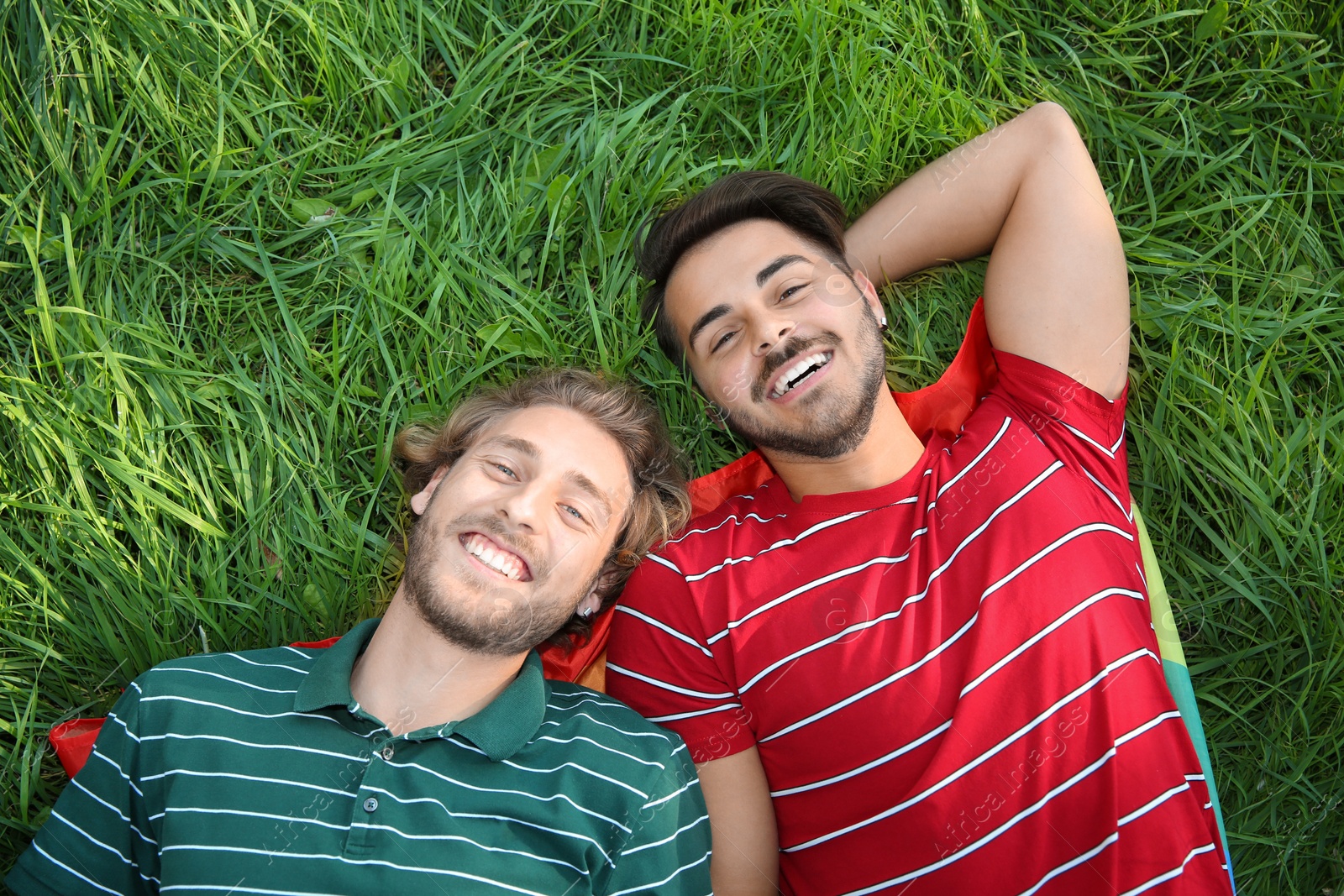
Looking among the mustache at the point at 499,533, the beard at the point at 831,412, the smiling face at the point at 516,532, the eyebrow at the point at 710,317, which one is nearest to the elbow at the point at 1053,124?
the beard at the point at 831,412

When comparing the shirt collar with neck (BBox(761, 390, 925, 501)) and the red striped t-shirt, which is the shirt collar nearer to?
the red striped t-shirt

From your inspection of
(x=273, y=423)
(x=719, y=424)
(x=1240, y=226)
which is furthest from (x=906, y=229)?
(x=273, y=423)

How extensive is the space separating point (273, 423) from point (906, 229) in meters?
2.19

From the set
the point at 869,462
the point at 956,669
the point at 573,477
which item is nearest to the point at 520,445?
the point at 573,477

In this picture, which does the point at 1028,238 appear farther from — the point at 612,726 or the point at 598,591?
the point at 612,726

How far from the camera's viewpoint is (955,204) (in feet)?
9.36

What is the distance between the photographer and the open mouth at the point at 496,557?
89.0 inches

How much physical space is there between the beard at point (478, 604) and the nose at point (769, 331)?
90cm

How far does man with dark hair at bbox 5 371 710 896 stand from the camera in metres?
2.01

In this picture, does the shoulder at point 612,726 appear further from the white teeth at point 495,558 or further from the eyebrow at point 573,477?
the eyebrow at point 573,477

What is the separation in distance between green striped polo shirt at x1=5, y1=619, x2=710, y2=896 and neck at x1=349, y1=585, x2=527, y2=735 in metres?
0.08

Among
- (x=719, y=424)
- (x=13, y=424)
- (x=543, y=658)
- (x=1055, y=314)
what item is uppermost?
(x=13, y=424)

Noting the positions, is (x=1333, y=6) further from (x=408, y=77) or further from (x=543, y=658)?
(x=543, y=658)

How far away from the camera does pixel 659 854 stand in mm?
2145
